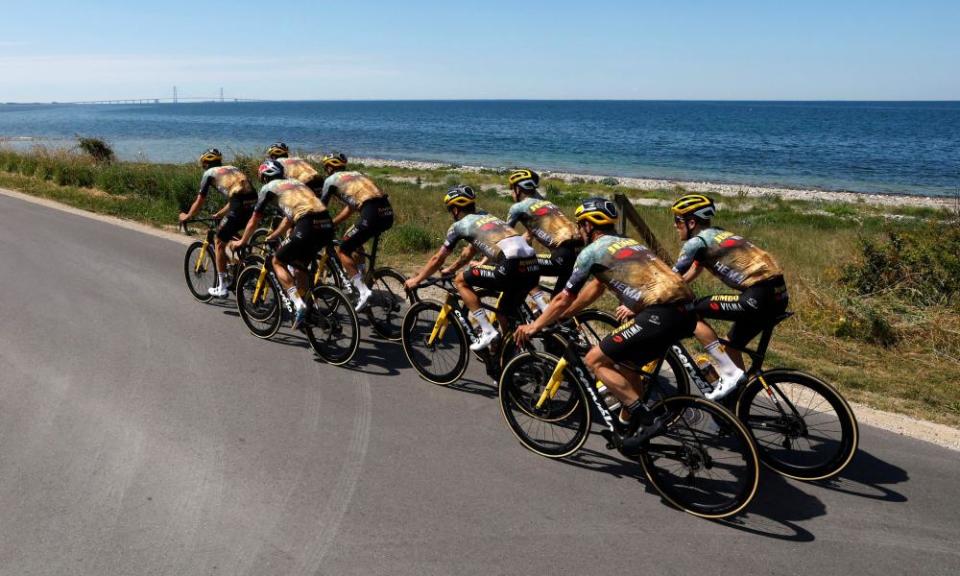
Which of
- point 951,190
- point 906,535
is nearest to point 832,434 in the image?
point 906,535

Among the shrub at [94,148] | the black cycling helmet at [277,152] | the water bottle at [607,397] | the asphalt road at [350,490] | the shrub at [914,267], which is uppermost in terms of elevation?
the black cycling helmet at [277,152]

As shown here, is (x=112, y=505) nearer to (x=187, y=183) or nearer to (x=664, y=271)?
(x=664, y=271)

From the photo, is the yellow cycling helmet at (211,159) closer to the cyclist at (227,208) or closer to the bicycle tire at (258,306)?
the cyclist at (227,208)

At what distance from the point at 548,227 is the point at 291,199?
295 centimetres

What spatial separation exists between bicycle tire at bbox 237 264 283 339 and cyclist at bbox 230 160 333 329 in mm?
384

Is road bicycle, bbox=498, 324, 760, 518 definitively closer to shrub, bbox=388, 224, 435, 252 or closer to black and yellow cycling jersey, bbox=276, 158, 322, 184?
black and yellow cycling jersey, bbox=276, 158, 322, 184

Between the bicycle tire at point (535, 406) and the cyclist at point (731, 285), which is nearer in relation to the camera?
the cyclist at point (731, 285)

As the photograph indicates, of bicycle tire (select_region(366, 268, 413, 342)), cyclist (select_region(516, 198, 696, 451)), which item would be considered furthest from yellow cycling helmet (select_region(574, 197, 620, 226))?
bicycle tire (select_region(366, 268, 413, 342))

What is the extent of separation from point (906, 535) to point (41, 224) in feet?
57.2

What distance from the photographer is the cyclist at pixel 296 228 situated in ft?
25.6

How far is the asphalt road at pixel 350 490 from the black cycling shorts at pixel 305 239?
1.17 meters

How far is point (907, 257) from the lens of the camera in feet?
34.2

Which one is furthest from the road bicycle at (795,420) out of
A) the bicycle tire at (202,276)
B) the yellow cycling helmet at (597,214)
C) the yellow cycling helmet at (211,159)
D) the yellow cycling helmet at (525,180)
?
the yellow cycling helmet at (211,159)

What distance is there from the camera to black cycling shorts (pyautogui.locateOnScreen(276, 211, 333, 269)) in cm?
780
